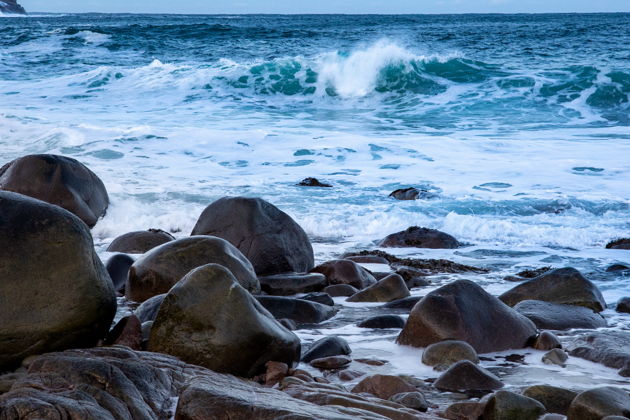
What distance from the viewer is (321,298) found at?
5285 mm

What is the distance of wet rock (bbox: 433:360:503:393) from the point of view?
3703 mm

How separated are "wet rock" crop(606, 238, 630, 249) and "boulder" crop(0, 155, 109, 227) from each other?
4.96 meters

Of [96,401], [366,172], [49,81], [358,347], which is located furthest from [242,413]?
[49,81]

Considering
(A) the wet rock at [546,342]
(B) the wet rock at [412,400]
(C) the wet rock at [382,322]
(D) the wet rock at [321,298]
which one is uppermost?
(B) the wet rock at [412,400]

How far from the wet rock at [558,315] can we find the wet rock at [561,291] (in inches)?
4.0

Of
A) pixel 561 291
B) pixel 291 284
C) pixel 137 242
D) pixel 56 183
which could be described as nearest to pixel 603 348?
pixel 561 291

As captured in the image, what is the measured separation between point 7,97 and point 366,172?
1170 centimetres

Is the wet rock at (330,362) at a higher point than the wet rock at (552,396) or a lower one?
lower

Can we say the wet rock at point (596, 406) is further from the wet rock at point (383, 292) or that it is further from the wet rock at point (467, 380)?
the wet rock at point (383, 292)

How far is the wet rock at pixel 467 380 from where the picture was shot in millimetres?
3703

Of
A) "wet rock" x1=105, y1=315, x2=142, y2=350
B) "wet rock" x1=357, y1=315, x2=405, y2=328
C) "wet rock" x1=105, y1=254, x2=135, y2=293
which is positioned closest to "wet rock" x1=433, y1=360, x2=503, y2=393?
"wet rock" x1=357, y1=315, x2=405, y2=328

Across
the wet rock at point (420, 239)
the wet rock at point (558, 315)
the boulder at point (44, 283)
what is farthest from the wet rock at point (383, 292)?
the boulder at point (44, 283)

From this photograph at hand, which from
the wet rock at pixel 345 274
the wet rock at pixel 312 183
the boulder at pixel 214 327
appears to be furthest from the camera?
the wet rock at pixel 312 183

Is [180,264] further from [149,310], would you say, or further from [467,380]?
[467,380]
